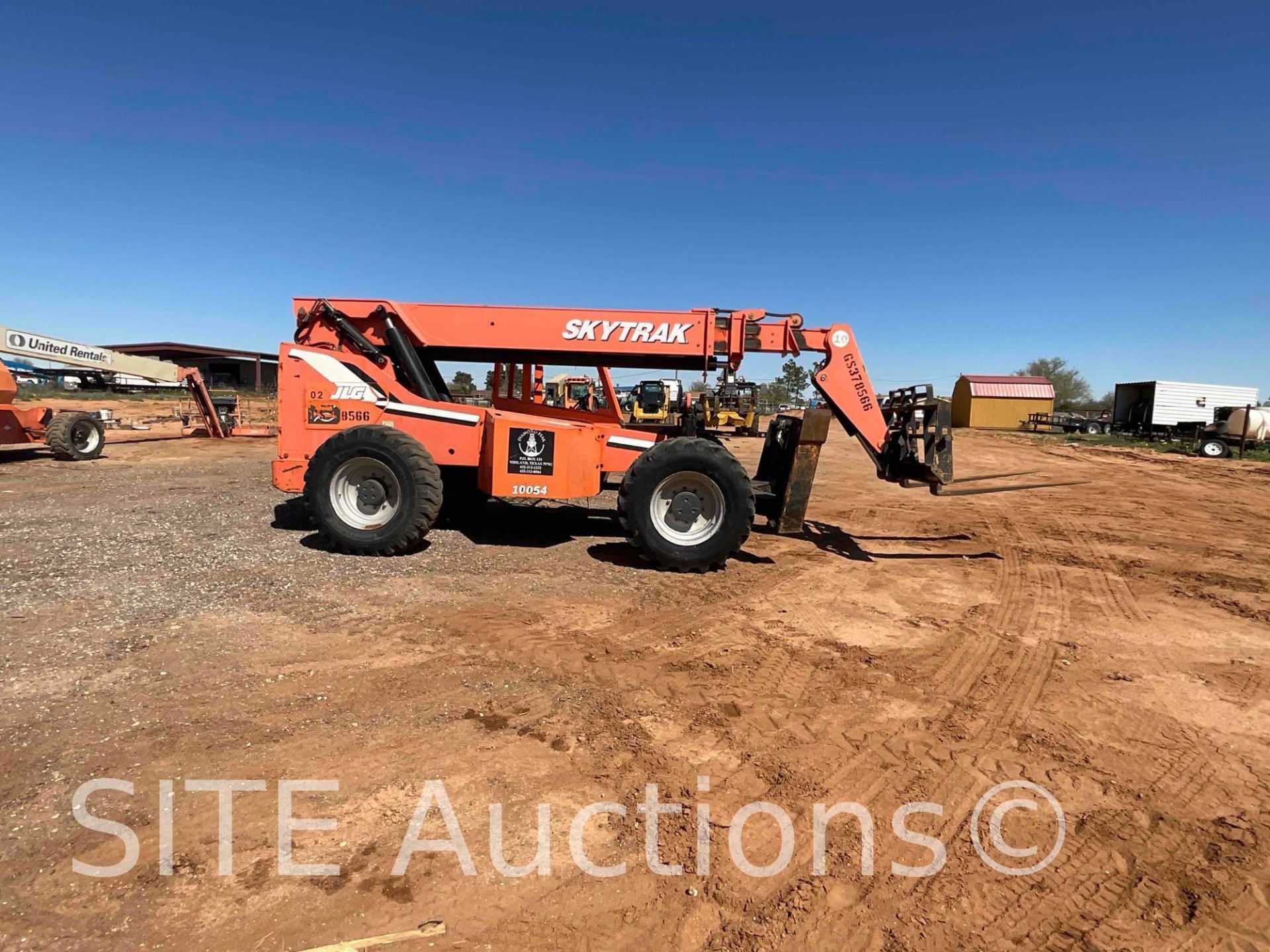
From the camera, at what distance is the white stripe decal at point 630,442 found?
7.35 metres

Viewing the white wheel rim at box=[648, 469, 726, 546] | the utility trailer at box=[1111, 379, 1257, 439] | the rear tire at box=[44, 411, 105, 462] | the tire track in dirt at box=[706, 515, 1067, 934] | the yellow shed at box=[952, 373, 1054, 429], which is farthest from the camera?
the yellow shed at box=[952, 373, 1054, 429]

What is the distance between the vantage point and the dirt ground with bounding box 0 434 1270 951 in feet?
7.97

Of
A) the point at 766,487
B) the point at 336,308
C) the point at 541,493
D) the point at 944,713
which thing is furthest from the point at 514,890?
the point at 336,308

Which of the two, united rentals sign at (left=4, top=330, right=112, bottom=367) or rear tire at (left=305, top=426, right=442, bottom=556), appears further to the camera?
united rentals sign at (left=4, top=330, right=112, bottom=367)

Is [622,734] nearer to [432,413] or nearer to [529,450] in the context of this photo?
[529,450]

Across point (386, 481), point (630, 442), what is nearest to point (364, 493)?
point (386, 481)

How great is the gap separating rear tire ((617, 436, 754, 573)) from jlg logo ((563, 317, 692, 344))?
1334mm

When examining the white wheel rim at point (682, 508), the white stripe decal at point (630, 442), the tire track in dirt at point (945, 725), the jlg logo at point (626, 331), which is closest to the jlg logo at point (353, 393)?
the jlg logo at point (626, 331)

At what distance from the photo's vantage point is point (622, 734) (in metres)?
3.60

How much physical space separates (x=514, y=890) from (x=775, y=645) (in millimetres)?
2840

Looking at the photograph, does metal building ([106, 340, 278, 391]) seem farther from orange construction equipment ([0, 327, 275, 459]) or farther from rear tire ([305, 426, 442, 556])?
rear tire ([305, 426, 442, 556])

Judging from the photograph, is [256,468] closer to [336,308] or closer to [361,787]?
[336,308]

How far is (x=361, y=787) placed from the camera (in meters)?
3.04

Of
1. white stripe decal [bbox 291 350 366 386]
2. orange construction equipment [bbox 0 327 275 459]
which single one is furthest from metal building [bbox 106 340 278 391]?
white stripe decal [bbox 291 350 366 386]
